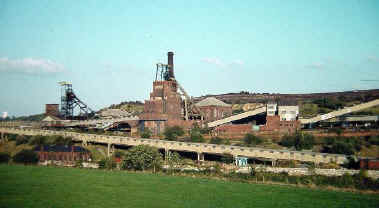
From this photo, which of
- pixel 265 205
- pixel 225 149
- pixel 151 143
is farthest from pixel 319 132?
pixel 265 205

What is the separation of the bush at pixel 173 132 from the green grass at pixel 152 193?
27462 mm

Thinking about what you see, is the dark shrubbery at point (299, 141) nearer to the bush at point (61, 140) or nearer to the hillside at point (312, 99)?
the hillside at point (312, 99)

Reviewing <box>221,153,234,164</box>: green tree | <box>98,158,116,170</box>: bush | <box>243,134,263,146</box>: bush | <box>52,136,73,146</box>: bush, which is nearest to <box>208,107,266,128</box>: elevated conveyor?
<box>243,134,263,146</box>: bush

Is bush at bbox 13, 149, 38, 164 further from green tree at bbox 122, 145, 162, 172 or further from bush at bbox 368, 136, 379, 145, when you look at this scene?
bush at bbox 368, 136, 379, 145

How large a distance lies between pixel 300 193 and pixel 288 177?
7024 mm

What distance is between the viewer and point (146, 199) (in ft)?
80.9

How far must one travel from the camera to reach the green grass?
930 inches

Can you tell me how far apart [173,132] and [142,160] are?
22886 mm

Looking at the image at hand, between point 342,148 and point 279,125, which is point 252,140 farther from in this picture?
point 342,148

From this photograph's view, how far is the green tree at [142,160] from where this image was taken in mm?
41094

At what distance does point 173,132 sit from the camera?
63906 millimetres

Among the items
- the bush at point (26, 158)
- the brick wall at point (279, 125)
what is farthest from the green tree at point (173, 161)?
the brick wall at point (279, 125)

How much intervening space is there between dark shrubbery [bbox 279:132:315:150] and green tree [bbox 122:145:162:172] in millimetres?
20184

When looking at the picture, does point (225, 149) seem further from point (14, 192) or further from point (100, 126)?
point (100, 126)
